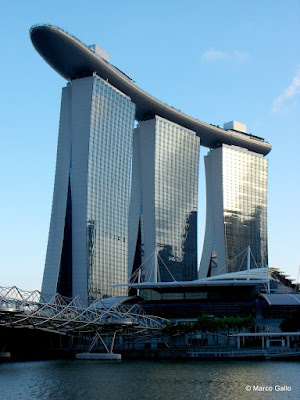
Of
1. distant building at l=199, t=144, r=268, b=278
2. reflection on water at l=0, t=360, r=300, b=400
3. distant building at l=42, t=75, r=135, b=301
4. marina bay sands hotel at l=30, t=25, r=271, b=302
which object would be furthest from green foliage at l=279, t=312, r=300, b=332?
distant building at l=199, t=144, r=268, b=278

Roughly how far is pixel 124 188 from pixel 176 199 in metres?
28.4

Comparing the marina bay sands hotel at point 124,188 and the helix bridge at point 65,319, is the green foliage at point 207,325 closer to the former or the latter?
the helix bridge at point 65,319

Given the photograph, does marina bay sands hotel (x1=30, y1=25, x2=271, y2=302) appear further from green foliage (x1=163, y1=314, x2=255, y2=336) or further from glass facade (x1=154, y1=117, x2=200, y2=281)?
green foliage (x1=163, y1=314, x2=255, y2=336)

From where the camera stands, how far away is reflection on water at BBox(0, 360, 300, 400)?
4891cm

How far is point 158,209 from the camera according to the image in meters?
167

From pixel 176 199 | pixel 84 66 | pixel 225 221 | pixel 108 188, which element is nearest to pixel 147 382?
pixel 108 188

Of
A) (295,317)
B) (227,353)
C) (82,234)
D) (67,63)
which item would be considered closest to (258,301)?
(295,317)

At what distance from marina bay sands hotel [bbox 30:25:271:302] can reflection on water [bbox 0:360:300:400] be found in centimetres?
4439

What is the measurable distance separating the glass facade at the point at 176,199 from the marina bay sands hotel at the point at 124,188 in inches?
12.3


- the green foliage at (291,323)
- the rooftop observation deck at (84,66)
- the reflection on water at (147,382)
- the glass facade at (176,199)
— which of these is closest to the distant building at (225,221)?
the glass facade at (176,199)

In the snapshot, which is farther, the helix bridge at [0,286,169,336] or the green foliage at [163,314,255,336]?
the green foliage at [163,314,255,336]

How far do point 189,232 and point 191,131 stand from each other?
1258 inches

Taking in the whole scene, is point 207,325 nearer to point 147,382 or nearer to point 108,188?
point 147,382

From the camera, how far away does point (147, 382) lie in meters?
57.9
